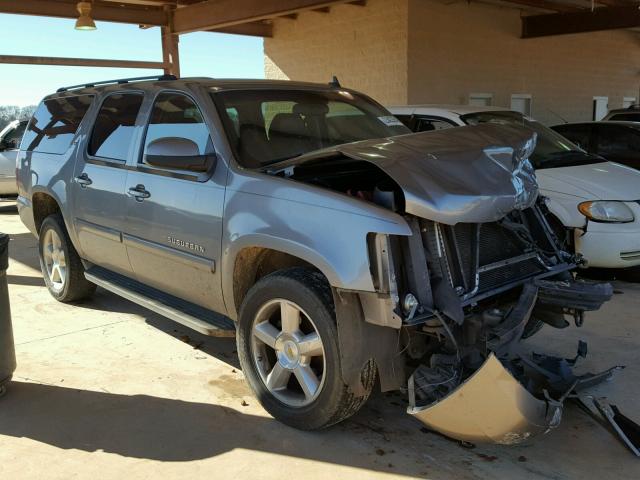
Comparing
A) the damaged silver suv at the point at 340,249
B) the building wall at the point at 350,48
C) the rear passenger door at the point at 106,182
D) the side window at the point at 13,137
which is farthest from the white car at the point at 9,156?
the damaged silver suv at the point at 340,249

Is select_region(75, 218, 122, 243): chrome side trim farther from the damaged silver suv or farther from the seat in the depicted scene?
the seat

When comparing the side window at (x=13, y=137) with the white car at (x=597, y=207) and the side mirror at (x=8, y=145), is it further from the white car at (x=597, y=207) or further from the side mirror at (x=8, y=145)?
the white car at (x=597, y=207)

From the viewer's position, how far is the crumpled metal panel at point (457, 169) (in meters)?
3.05

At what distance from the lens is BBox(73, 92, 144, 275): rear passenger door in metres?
4.80

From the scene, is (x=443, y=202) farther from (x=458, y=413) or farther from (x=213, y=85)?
(x=213, y=85)

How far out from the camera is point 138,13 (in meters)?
14.5

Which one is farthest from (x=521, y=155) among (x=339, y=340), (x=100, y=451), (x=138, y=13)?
(x=138, y=13)

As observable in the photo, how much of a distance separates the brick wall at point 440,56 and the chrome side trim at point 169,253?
9637 millimetres

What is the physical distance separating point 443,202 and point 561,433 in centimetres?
156

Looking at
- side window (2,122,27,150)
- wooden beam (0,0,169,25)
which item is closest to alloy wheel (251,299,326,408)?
side window (2,122,27,150)

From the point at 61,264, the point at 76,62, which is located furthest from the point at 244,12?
the point at 61,264

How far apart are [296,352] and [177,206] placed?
52.3 inches

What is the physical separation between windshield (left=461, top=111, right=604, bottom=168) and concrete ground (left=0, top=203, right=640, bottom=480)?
240cm

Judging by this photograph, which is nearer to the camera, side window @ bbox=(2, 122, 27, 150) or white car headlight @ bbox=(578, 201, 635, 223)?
white car headlight @ bbox=(578, 201, 635, 223)
